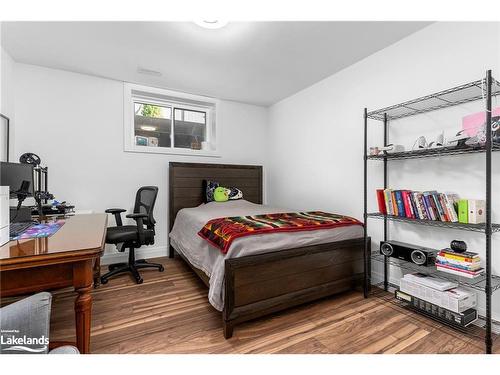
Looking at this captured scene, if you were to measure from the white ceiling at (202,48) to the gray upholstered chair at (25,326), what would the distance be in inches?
84.3

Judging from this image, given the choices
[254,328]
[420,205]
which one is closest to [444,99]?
[420,205]

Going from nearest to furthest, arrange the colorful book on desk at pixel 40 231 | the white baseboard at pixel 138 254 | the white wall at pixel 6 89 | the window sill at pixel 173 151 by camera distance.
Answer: the colorful book on desk at pixel 40 231, the white wall at pixel 6 89, the white baseboard at pixel 138 254, the window sill at pixel 173 151

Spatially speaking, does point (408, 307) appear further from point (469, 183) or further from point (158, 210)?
point (158, 210)

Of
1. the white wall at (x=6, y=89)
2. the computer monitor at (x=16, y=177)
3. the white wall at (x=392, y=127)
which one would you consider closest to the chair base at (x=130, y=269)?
the computer monitor at (x=16, y=177)

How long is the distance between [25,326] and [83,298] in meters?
0.45

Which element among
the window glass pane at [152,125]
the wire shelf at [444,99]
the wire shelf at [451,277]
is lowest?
the wire shelf at [451,277]

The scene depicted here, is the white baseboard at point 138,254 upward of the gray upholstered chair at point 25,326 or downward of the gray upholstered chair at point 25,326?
downward

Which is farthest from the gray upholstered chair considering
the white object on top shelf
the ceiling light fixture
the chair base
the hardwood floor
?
the ceiling light fixture

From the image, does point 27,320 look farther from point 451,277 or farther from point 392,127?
point 392,127

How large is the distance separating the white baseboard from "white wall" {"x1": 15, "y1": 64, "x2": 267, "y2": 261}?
14 millimetres

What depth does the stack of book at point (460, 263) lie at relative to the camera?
1.64m

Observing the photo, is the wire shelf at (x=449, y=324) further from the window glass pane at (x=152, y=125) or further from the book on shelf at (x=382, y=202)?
the window glass pane at (x=152, y=125)

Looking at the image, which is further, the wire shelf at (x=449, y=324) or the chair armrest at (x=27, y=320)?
the wire shelf at (x=449, y=324)

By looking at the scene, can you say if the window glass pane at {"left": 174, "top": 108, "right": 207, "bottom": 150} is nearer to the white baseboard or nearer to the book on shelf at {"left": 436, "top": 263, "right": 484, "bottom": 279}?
the white baseboard
